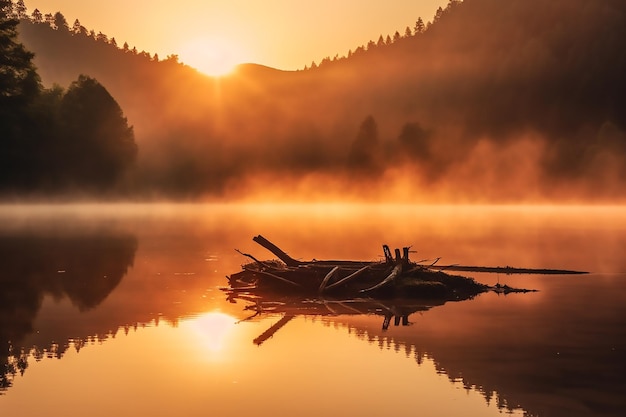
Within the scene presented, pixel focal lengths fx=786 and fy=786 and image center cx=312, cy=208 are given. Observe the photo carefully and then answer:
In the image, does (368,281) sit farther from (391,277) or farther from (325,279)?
(325,279)

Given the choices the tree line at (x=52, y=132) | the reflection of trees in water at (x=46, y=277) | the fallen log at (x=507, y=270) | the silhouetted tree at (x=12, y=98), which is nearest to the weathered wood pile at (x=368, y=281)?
the fallen log at (x=507, y=270)

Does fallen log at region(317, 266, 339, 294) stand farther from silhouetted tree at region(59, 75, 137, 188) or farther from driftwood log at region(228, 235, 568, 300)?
silhouetted tree at region(59, 75, 137, 188)

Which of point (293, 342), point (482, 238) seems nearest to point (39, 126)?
point (482, 238)

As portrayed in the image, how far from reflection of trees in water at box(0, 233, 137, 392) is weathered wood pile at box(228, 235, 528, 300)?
7.19 m

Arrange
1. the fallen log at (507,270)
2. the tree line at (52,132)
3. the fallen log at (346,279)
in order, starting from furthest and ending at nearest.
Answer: the tree line at (52,132), the fallen log at (507,270), the fallen log at (346,279)

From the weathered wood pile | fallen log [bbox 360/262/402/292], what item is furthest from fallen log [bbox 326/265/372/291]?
fallen log [bbox 360/262/402/292]

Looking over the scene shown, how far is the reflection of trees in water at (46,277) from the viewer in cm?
2121

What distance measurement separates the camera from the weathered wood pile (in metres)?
32.2

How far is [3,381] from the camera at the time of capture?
57.0 feet

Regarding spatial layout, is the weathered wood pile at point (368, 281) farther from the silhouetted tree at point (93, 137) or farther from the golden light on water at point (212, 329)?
the silhouetted tree at point (93, 137)

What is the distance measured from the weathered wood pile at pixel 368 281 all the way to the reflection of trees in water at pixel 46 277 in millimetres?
7188

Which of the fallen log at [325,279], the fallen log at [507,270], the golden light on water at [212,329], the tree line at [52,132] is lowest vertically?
the golden light on water at [212,329]

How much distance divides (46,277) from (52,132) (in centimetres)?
8470

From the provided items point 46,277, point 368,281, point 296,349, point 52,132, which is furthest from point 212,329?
point 52,132
